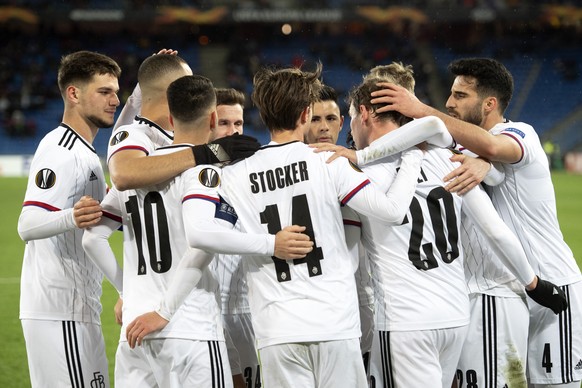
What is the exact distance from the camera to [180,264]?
155 inches

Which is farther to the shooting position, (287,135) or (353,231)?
(353,231)

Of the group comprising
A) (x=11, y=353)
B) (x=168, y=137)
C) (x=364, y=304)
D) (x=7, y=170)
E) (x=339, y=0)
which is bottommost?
(x=11, y=353)

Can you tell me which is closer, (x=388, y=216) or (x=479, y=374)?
(x=388, y=216)

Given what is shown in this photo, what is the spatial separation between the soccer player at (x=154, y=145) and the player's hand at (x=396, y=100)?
770mm

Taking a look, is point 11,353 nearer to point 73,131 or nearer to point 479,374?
point 73,131

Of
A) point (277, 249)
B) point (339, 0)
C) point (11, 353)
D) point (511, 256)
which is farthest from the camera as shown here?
point (339, 0)

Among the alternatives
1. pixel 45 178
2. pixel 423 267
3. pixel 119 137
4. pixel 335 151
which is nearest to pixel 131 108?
pixel 45 178

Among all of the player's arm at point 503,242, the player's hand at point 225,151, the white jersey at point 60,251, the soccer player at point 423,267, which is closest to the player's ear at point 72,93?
the white jersey at point 60,251

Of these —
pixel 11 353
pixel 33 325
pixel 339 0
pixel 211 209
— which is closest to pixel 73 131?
pixel 33 325

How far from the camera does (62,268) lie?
474cm

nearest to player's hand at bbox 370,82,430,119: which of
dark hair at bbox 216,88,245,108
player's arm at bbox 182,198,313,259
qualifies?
player's arm at bbox 182,198,313,259

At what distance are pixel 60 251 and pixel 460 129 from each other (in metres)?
2.55

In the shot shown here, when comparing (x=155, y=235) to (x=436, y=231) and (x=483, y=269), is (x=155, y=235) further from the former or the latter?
(x=483, y=269)

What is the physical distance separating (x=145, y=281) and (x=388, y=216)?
1326mm
